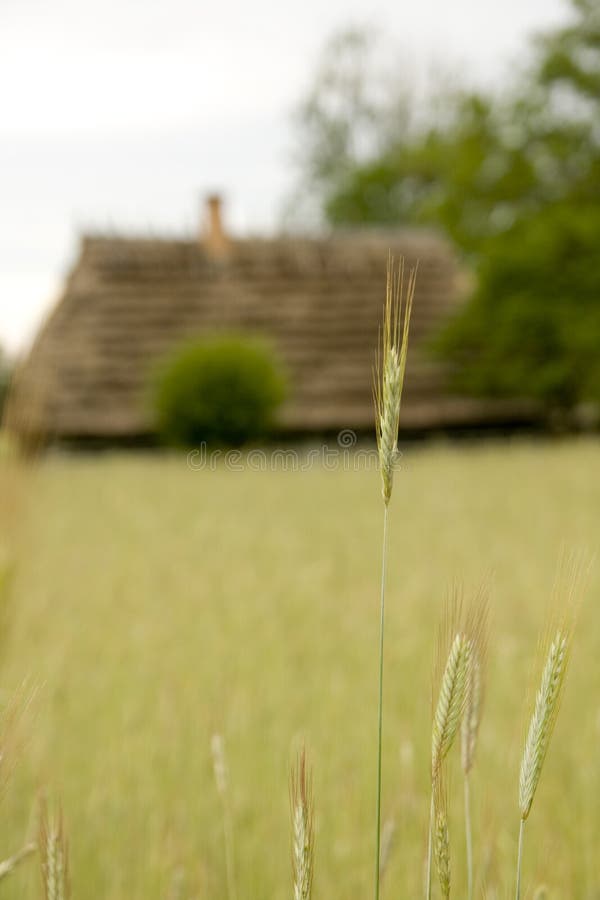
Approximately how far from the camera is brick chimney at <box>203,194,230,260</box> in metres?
14.9

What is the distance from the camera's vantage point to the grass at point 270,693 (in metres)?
1.72

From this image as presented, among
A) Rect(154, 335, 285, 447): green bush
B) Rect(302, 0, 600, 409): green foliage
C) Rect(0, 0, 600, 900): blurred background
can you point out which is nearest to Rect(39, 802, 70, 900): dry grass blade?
Rect(0, 0, 600, 900): blurred background

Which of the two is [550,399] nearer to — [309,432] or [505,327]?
[505,327]

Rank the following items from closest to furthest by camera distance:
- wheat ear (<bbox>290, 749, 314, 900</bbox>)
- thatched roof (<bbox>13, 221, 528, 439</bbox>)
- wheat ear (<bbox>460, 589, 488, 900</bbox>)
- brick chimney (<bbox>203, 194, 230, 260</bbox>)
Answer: wheat ear (<bbox>290, 749, 314, 900</bbox>)
wheat ear (<bbox>460, 589, 488, 900</bbox>)
thatched roof (<bbox>13, 221, 528, 439</bbox>)
brick chimney (<bbox>203, 194, 230, 260</bbox>)

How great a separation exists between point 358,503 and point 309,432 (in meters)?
5.66

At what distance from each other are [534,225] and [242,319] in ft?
13.9

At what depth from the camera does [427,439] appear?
14.2 metres

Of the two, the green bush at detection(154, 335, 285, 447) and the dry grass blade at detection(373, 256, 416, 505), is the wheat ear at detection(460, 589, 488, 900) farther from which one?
the green bush at detection(154, 335, 285, 447)

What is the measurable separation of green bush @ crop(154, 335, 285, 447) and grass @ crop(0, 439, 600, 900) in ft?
14.5

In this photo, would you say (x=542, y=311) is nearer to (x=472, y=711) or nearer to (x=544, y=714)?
(x=472, y=711)

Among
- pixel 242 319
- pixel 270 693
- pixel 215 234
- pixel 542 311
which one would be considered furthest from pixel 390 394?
pixel 215 234

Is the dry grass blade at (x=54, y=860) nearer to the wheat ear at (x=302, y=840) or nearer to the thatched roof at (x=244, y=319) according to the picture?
the wheat ear at (x=302, y=840)

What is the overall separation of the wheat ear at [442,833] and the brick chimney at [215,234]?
1465 cm

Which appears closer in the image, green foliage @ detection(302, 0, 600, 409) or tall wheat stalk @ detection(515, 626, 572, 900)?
tall wheat stalk @ detection(515, 626, 572, 900)
